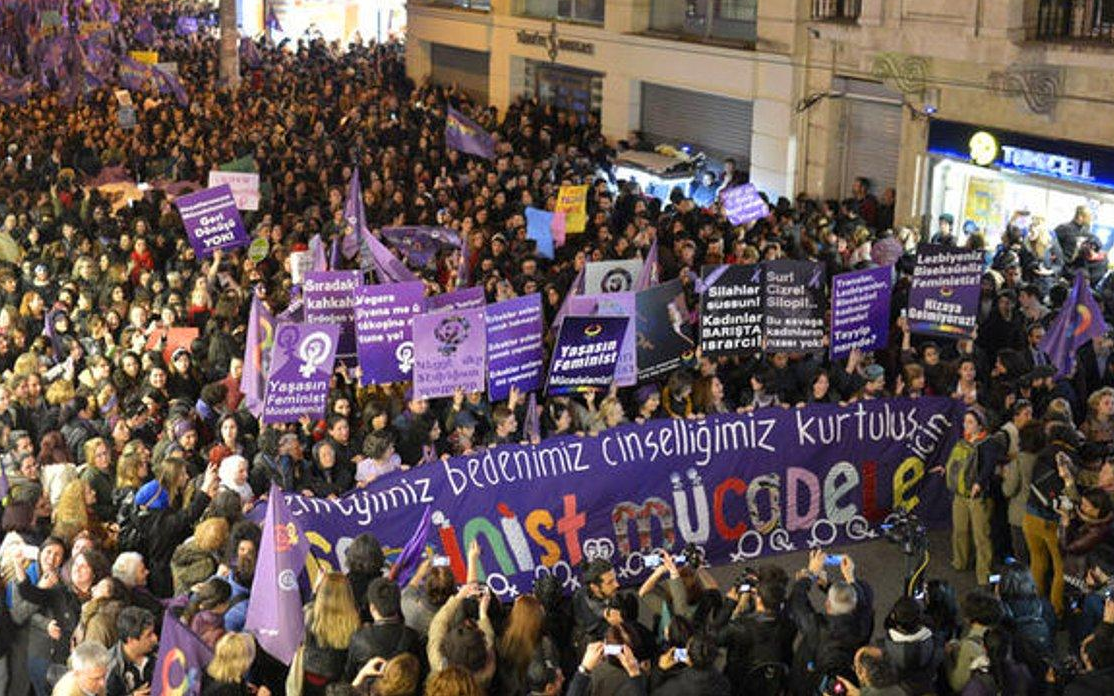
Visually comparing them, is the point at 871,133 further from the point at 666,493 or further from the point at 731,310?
the point at 666,493

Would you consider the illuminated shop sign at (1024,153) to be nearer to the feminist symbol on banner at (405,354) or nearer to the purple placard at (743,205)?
the purple placard at (743,205)

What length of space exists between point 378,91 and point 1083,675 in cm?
2763

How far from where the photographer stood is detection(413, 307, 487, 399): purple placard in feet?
41.2

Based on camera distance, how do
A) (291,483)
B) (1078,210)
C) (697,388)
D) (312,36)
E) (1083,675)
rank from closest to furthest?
(1083,675) < (291,483) < (697,388) < (1078,210) < (312,36)

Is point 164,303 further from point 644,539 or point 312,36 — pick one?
point 312,36

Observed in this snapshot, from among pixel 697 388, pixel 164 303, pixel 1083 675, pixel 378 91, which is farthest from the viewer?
pixel 378 91

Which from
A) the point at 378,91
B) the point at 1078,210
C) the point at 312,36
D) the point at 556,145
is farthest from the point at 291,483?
the point at 312,36

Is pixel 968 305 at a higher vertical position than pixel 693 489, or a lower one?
higher

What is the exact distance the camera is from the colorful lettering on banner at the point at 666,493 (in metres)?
10.8

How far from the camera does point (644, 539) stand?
37.7ft

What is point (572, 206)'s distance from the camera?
62.8ft

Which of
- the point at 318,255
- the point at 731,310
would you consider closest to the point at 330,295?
the point at 318,255

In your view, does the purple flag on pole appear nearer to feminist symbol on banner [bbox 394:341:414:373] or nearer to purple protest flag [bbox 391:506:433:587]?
purple protest flag [bbox 391:506:433:587]

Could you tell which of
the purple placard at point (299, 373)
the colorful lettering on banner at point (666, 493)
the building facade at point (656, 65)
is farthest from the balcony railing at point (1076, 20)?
the purple placard at point (299, 373)
